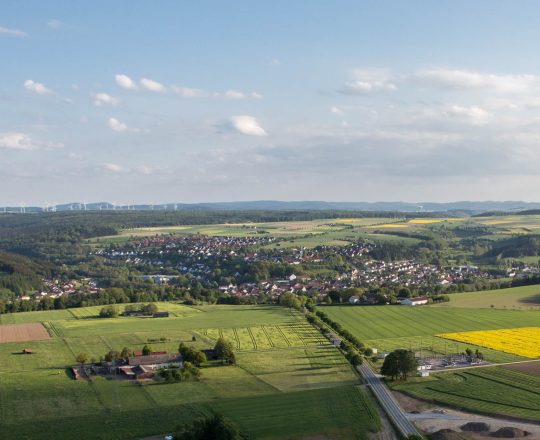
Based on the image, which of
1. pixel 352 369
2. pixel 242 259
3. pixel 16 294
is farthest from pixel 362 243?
pixel 352 369

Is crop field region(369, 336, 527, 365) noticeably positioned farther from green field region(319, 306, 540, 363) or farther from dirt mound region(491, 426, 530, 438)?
dirt mound region(491, 426, 530, 438)

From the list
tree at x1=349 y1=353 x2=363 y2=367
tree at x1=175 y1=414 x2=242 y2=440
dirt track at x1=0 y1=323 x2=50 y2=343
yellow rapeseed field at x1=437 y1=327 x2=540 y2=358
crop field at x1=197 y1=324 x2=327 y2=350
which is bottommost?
dirt track at x1=0 y1=323 x2=50 y2=343

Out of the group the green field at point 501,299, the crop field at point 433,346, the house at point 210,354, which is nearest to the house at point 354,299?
the green field at point 501,299

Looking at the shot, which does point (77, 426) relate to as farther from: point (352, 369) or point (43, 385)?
point (352, 369)

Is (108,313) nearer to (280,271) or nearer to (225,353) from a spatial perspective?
(225,353)

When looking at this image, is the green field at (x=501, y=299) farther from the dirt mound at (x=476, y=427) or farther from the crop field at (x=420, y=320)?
the dirt mound at (x=476, y=427)

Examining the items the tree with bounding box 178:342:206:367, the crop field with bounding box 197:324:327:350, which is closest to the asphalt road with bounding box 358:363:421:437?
the crop field with bounding box 197:324:327:350
